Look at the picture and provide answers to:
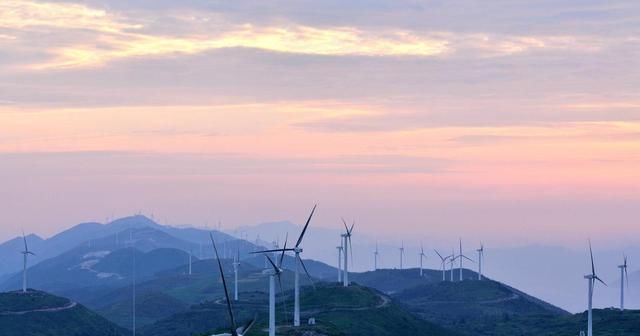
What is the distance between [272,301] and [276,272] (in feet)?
19.4

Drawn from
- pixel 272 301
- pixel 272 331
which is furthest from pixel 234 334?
pixel 272 301

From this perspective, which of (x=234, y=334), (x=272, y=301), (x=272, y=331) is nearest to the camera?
(x=234, y=334)

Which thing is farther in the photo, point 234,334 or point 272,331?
point 272,331

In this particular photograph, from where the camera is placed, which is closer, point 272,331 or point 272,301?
point 272,331

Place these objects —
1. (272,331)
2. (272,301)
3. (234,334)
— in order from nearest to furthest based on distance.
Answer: (234,334) → (272,331) → (272,301)

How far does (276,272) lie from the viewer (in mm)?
177500

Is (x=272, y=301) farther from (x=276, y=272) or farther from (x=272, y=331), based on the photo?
(x=272, y=331)

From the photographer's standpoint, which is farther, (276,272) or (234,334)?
(276,272)

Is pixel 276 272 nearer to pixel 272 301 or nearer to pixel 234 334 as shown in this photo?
pixel 272 301

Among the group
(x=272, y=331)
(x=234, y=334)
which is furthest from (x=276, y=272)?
(x=234, y=334)

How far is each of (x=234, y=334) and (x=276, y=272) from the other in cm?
7383

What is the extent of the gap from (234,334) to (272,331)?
2007 inches

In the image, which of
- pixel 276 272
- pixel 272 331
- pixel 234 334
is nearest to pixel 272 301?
pixel 276 272

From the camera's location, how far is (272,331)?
506ft
